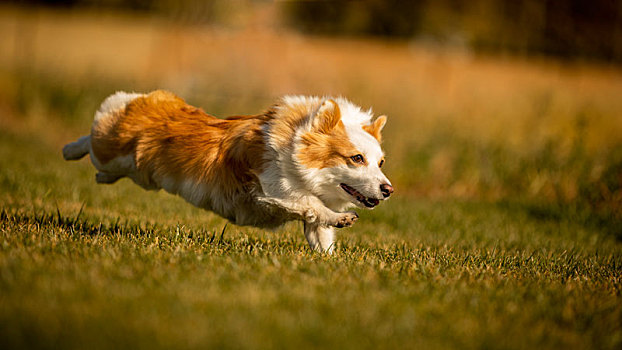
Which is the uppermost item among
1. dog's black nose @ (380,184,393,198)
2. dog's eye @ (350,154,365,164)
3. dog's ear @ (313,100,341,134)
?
dog's ear @ (313,100,341,134)

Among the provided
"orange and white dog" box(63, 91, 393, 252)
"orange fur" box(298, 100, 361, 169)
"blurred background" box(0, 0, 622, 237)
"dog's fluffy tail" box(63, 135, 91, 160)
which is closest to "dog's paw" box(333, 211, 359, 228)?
"orange and white dog" box(63, 91, 393, 252)

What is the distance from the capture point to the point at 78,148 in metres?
5.30

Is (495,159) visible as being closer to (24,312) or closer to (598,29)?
(24,312)

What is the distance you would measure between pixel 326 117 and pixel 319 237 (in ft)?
2.96

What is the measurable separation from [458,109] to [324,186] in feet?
30.5

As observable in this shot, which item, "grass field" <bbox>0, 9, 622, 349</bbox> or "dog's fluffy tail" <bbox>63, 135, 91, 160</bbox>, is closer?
"grass field" <bbox>0, 9, 622, 349</bbox>

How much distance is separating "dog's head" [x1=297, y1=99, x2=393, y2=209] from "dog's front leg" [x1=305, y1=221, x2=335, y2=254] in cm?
27

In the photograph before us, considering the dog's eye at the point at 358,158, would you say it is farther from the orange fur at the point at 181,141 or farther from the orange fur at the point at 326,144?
the orange fur at the point at 181,141

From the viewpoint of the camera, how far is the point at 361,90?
40.7ft

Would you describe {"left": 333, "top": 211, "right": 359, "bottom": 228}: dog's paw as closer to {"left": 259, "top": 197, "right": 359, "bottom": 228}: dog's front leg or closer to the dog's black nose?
{"left": 259, "top": 197, "right": 359, "bottom": 228}: dog's front leg

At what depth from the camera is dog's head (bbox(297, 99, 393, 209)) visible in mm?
4035

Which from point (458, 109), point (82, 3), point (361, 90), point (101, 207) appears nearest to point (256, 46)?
point (361, 90)

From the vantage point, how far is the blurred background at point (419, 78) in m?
9.22

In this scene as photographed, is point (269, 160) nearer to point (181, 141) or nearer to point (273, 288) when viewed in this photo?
point (181, 141)
